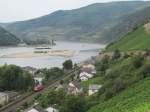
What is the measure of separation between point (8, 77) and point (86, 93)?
15.7 metres

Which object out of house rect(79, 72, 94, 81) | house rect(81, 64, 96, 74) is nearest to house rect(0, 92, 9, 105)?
house rect(79, 72, 94, 81)

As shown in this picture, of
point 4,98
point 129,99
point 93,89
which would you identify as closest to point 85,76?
point 93,89

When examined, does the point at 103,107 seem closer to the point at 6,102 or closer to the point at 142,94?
the point at 142,94

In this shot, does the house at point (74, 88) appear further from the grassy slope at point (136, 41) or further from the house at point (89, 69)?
the grassy slope at point (136, 41)

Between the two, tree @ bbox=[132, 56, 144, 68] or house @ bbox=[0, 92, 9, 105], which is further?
tree @ bbox=[132, 56, 144, 68]

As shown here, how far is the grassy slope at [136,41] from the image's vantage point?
10825 cm

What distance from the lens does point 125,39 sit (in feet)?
421

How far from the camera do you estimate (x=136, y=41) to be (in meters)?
118

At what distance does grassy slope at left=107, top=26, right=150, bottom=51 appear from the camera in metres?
108

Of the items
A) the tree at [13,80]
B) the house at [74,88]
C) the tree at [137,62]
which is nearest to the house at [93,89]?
the house at [74,88]

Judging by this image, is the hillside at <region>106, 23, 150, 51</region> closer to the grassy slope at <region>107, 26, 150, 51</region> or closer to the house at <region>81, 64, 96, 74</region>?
the grassy slope at <region>107, 26, 150, 51</region>

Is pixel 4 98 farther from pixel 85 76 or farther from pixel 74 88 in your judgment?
pixel 85 76

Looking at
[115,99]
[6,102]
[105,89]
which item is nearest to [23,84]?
[6,102]

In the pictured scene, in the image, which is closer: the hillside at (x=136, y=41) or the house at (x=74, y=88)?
the house at (x=74, y=88)
